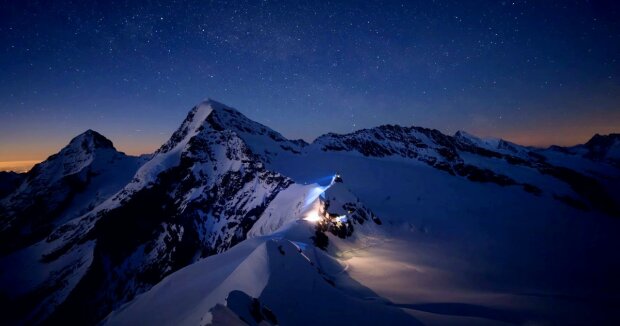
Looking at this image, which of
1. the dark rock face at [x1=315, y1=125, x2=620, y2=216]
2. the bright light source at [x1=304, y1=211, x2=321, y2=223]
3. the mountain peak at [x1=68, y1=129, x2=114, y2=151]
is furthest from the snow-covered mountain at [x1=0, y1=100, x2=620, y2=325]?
the mountain peak at [x1=68, y1=129, x2=114, y2=151]

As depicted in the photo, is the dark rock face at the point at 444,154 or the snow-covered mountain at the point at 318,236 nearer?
the snow-covered mountain at the point at 318,236

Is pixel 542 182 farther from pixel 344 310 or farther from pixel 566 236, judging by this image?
pixel 344 310

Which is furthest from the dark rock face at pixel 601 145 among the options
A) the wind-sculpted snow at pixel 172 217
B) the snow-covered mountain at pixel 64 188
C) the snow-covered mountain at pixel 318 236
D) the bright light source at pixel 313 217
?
the snow-covered mountain at pixel 64 188

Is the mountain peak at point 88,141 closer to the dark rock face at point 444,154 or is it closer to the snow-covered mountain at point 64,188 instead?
the snow-covered mountain at point 64,188

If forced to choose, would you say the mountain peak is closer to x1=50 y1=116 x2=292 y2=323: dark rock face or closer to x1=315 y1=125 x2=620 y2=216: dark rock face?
x1=50 y1=116 x2=292 y2=323: dark rock face

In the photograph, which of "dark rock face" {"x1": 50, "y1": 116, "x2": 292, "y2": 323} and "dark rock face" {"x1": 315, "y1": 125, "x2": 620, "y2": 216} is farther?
"dark rock face" {"x1": 315, "y1": 125, "x2": 620, "y2": 216}

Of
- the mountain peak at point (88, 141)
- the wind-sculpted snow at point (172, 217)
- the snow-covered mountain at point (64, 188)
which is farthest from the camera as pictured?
the mountain peak at point (88, 141)

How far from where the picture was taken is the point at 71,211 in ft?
389

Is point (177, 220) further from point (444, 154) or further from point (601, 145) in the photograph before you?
point (601, 145)

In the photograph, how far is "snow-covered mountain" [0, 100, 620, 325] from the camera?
12.8m

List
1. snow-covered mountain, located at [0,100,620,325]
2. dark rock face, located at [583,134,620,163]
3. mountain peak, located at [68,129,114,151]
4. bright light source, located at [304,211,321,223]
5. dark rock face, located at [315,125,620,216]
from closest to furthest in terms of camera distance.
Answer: snow-covered mountain, located at [0,100,620,325] < bright light source, located at [304,211,321,223] < dark rock face, located at [315,125,620,216] < mountain peak, located at [68,129,114,151] < dark rock face, located at [583,134,620,163]

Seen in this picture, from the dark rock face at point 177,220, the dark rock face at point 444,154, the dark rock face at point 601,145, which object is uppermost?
the dark rock face at point 601,145

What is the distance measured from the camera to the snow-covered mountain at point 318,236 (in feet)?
41.9

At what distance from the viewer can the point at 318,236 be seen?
2717 centimetres
